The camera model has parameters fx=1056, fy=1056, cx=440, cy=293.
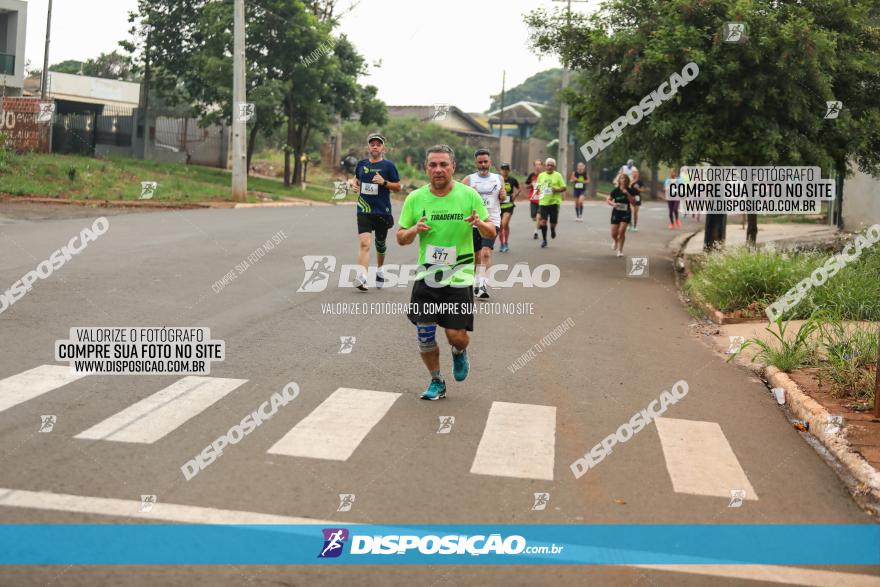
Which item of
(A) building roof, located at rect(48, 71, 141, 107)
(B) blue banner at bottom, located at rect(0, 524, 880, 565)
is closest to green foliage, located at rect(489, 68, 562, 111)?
(A) building roof, located at rect(48, 71, 141, 107)

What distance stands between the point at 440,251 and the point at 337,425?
5.69ft

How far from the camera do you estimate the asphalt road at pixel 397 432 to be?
5660mm

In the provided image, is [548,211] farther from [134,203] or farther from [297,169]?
[297,169]

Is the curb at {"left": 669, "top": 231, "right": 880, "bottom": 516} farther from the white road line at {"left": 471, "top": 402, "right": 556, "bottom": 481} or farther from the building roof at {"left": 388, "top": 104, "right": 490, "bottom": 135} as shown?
the building roof at {"left": 388, "top": 104, "right": 490, "bottom": 135}

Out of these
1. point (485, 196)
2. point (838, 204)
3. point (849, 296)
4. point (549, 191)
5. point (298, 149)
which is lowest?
point (849, 296)

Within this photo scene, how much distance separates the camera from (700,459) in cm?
711

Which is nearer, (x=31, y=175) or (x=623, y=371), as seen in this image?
(x=623, y=371)

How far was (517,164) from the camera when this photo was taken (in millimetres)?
73500

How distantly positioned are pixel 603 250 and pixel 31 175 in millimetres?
17031

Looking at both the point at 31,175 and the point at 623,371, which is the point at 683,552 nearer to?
the point at 623,371

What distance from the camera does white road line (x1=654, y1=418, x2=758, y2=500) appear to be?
6.49 meters

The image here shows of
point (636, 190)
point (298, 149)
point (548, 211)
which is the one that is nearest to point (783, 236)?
point (636, 190)

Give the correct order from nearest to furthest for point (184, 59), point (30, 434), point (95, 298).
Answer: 1. point (30, 434)
2. point (95, 298)
3. point (184, 59)

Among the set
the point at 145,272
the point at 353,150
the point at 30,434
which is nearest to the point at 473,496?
the point at 30,434
